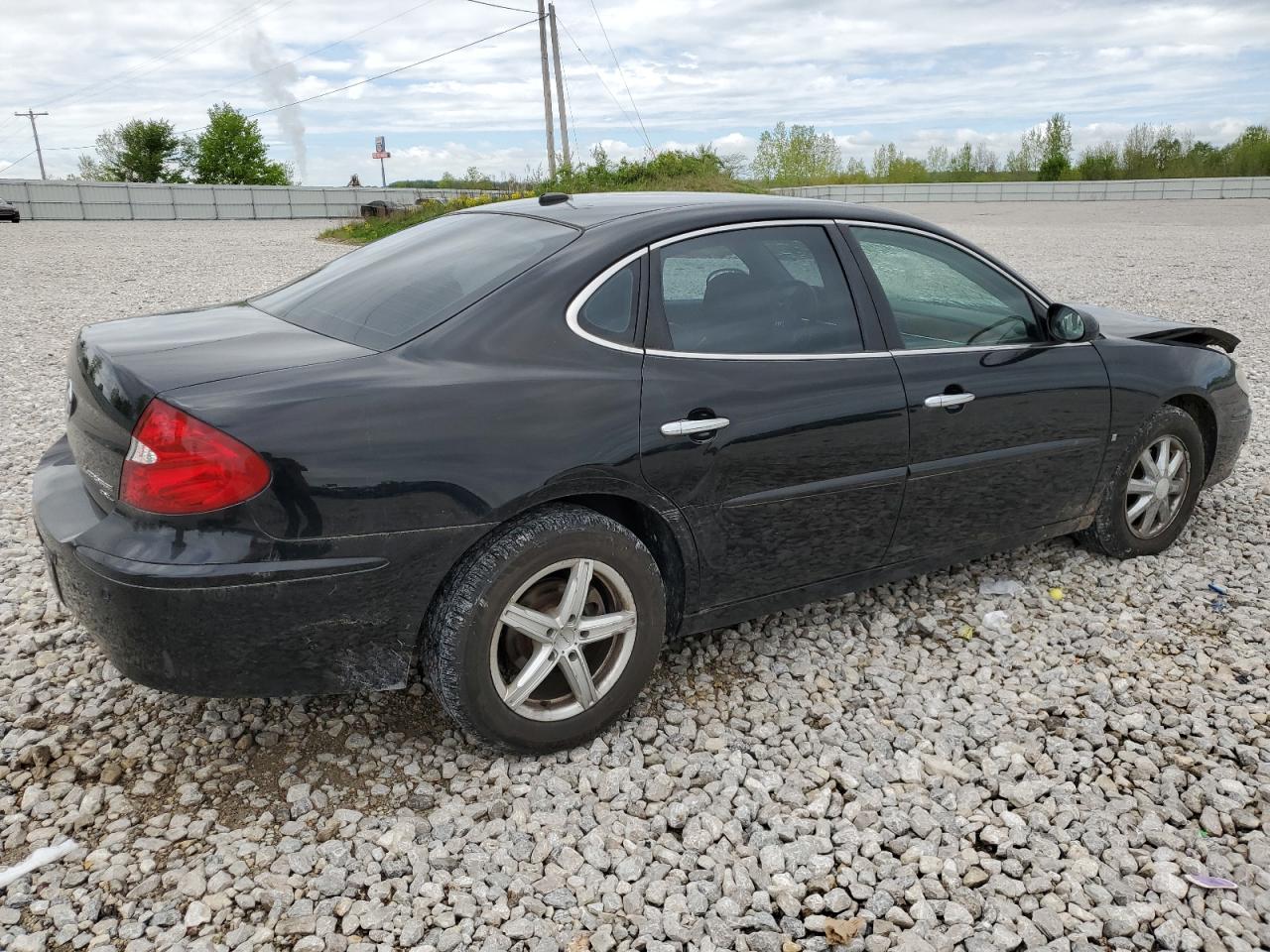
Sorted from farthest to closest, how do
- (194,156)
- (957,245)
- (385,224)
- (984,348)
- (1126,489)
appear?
(194,156) → (385,224) → (1126,489) → (957,245) → (984,348)

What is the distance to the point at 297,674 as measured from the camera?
8.78ft

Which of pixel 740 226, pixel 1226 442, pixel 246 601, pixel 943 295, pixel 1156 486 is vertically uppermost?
pixel 740 226

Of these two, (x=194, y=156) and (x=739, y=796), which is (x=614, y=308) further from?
(x=194, y=156)

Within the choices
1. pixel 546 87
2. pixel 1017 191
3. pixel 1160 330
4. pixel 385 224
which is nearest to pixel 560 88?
pixel 546 87

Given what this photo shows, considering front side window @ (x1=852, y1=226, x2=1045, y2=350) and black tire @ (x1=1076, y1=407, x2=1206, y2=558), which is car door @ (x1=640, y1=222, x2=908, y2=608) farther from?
black tire @ (x1=1076, y1=407, x2=1206, y2=558)

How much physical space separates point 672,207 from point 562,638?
4.88 feet

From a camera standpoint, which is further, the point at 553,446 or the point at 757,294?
the point at 757,294

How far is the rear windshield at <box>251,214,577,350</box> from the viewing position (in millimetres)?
2992

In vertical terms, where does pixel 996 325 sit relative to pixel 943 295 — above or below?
below

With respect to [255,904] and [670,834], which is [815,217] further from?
[255,904]

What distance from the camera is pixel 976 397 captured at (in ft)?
12.1

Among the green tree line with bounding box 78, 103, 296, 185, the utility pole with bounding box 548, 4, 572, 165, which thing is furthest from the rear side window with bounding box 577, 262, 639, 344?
the green tree line with bounding box 78, 103, 296, 185

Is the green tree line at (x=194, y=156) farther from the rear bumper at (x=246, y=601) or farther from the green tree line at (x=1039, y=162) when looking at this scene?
the rear bumper at (x=246, y=601)

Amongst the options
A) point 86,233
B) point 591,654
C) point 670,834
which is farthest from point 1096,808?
point 86,233
